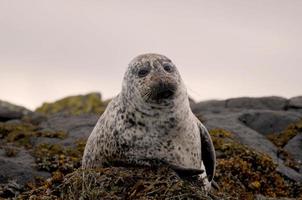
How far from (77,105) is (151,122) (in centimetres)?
1362

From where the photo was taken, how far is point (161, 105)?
9672mm

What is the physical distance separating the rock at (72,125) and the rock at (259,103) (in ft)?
10.4

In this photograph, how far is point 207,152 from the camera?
1080 centimetres

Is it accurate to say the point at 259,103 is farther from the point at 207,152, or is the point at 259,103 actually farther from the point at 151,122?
the point at 151,122

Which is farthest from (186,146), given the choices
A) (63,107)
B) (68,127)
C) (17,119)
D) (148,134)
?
(63,107)

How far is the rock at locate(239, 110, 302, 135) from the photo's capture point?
1627cm

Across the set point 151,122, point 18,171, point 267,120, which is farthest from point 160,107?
point 267,120

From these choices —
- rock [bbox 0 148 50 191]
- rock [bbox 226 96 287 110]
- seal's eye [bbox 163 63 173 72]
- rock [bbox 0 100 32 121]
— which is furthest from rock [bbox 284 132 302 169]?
rock [bbox 0 100 32 121]

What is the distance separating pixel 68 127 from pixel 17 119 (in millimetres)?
2792

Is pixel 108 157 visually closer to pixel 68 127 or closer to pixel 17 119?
pixel 68 127

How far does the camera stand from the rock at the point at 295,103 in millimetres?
17703

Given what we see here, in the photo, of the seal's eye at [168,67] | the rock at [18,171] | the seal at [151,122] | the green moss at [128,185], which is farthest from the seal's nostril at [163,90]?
the rock at [18,171]

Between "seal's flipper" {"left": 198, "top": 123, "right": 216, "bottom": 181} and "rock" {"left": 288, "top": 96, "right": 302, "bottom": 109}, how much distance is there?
718 centimetres

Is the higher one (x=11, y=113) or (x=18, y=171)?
(x=11, y=113)
